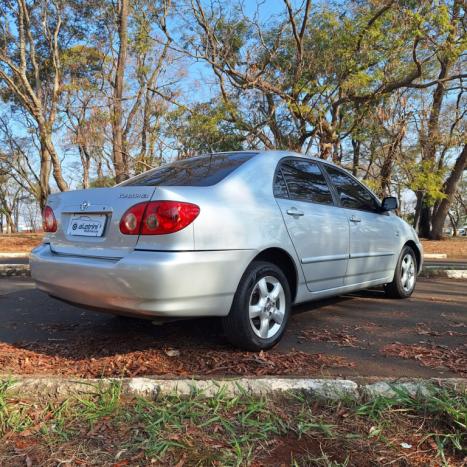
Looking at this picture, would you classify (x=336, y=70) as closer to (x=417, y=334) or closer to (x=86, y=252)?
(x=417, y=334)

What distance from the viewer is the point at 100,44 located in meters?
20.1

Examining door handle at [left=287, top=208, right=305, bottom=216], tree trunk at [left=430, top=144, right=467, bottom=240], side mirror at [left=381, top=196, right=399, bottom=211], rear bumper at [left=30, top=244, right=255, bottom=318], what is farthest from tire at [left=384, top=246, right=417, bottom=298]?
tree trunk at [left=430, top=144, right=467, bottom=240]

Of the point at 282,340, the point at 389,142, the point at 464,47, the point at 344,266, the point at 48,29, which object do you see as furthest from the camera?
the point at 48,29

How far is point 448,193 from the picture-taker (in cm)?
1956

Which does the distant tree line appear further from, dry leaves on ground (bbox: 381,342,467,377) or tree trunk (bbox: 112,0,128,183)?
dry leaves on ground (bbox: 381,342,467,377)

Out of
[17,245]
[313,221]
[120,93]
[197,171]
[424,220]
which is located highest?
[120,93]

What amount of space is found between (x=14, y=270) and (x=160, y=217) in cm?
592

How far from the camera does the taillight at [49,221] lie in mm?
3428

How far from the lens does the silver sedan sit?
Result: 276cm

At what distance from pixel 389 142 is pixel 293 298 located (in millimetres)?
13172

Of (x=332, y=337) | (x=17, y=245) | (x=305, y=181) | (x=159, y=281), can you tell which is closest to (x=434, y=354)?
(x=332, y=337)

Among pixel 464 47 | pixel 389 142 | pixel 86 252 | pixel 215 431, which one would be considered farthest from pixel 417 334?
pixel 389 142

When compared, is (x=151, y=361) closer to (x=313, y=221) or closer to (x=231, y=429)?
(x=231, y=429)

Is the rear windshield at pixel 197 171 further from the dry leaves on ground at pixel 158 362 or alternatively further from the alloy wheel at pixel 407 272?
the alloy wheel at pixel 407 272
